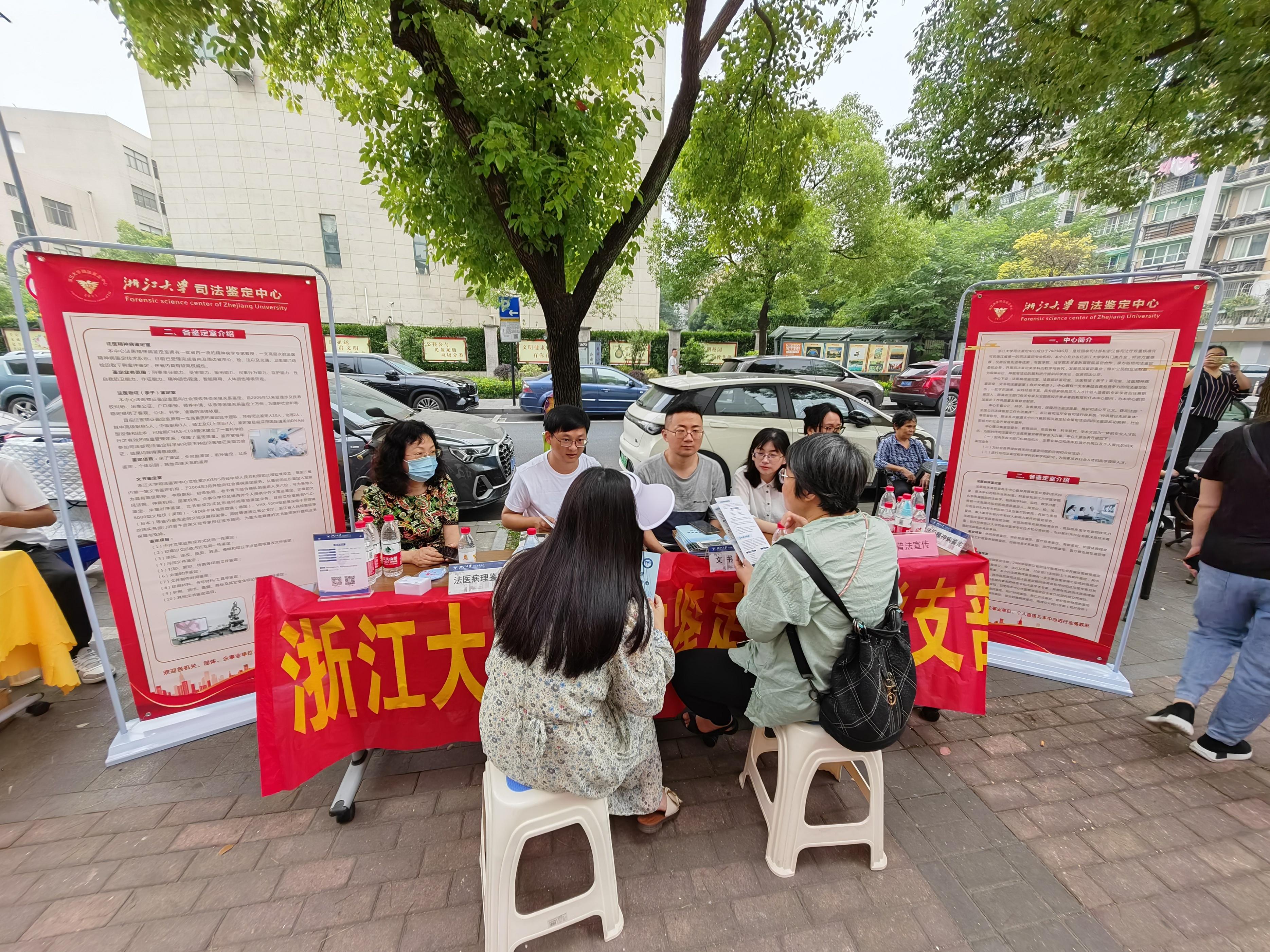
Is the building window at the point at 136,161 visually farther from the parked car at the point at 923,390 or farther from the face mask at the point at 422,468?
the face mask at the point at 422,468

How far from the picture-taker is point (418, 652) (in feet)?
6.99

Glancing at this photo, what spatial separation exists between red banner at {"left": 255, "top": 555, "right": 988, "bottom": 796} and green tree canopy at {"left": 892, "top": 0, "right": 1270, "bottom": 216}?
170 inches

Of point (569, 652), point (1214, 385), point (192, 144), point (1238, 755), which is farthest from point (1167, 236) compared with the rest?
point (192, 144)

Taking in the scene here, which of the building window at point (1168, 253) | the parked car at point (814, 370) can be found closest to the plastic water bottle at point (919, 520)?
the parked car at point (814, 370)

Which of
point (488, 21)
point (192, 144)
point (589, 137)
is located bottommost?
point (589, 137)

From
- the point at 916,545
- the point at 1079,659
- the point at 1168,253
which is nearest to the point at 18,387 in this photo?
the point at 916,545

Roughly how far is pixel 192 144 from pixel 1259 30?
91.0 ft

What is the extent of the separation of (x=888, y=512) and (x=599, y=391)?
9.75 metres

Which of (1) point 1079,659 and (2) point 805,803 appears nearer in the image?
(2) point 805,803

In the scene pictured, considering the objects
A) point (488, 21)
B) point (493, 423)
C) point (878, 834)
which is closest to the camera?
point (878, 834)

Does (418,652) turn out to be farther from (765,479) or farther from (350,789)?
(765,479)

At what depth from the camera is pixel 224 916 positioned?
171 cm

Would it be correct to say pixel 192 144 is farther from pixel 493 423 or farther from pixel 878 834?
pixel 878 834

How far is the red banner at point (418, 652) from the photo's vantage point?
6.44 feet
